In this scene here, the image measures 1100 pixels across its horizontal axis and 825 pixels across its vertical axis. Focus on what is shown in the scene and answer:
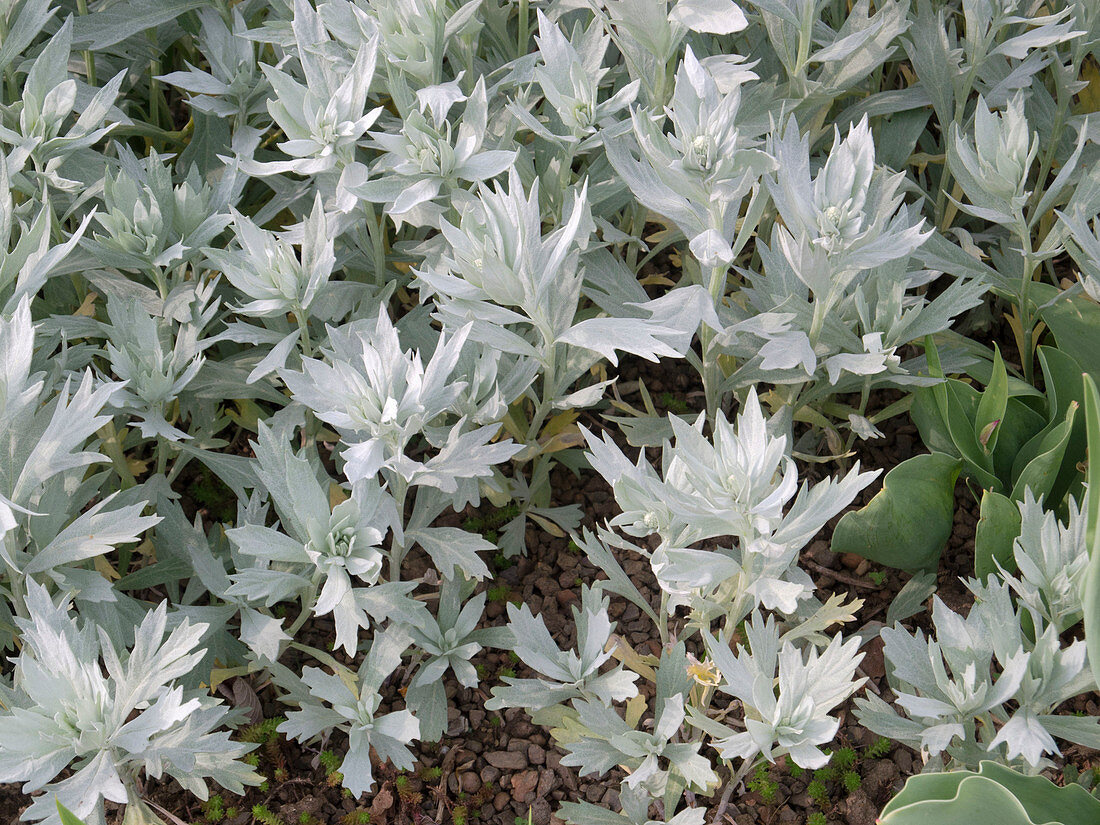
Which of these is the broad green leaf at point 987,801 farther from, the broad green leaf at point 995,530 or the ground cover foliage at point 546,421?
the broad green leaf at point 995,530

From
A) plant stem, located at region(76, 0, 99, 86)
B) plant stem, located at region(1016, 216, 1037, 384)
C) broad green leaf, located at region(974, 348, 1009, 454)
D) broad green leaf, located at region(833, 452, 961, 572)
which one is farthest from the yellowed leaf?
plant stem, located at region(76, 0, 99, 86)

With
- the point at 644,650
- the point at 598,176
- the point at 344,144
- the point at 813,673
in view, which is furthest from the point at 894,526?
the point at 344,144

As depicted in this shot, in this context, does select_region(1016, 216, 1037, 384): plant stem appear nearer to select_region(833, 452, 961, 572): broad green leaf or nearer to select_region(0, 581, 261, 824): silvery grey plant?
select_region(833, 452, 961, 572): broad green leaf

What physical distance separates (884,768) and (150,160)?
147 cm

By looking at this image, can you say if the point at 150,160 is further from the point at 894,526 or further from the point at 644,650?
the point at 894,526

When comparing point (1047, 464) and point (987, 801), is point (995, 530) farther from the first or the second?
point (987, 801)

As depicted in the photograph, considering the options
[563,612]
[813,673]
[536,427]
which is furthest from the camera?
[563,612]

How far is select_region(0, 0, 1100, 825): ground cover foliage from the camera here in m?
1.32

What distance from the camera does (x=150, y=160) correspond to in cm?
168

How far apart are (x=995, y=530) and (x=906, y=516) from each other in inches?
5.0

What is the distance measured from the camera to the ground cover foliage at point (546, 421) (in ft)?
4.34

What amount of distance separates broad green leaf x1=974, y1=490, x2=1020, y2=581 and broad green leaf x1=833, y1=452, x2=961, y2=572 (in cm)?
7

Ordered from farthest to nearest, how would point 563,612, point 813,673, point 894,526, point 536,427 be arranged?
1. point 563,612
2. point 536,427
3. point 894,526
4. point 813,673

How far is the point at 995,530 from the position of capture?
1.54 m
